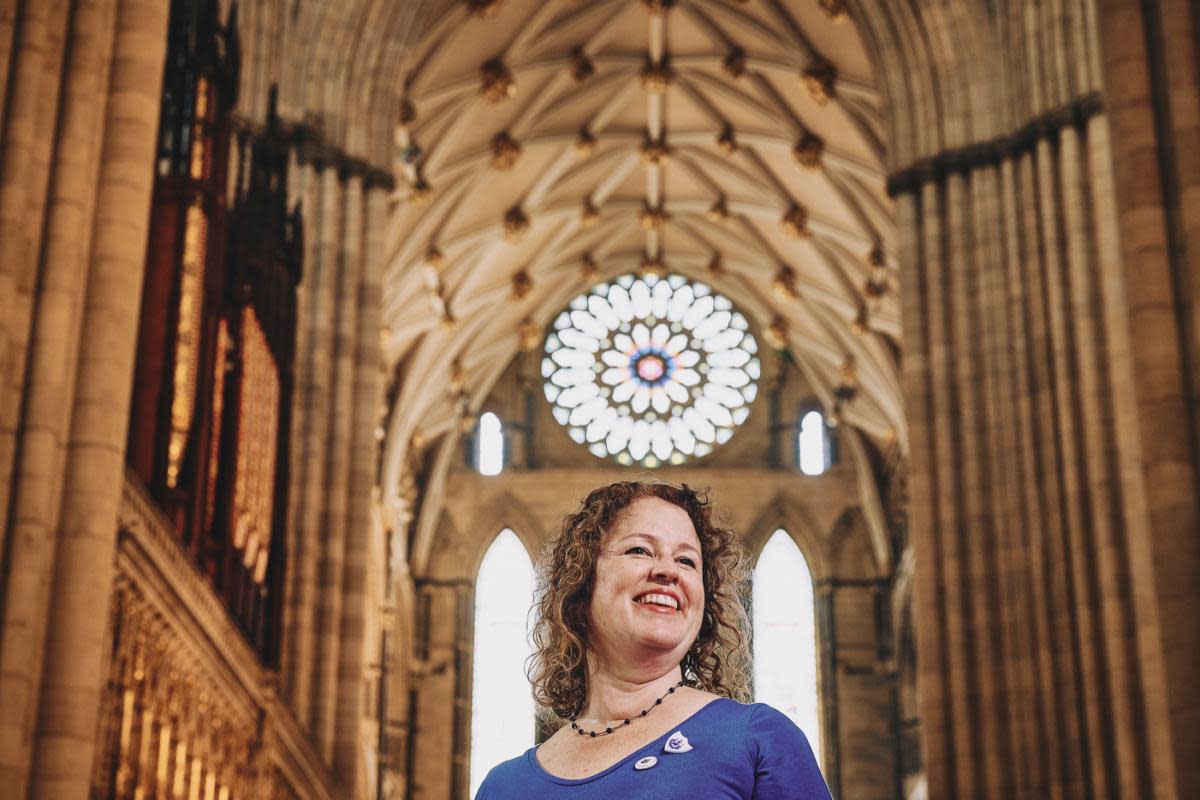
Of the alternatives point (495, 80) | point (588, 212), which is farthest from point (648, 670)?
point (588, 212)

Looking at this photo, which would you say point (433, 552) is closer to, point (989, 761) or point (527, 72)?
point (527, 72)

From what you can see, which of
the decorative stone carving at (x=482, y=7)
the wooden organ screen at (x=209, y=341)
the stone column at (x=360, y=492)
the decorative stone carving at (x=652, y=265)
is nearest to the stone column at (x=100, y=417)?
the wooden organ screen at (x=209, y=341)

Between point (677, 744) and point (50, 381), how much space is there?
5.08m

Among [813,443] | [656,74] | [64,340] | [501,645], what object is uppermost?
[656,74]

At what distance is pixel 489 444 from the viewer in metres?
29.8

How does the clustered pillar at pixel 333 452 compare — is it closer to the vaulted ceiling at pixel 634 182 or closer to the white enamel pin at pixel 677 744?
the vaulted ceiling at pixel 634 182

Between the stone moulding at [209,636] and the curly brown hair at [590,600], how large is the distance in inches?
237

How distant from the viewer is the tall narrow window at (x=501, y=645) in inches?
1143

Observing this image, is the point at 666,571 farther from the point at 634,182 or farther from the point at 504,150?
the point at 634,182

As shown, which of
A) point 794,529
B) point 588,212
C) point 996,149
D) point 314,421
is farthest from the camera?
point 794,529

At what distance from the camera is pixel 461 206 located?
2519cm

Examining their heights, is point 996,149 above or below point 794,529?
above

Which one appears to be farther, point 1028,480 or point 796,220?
point 796,220

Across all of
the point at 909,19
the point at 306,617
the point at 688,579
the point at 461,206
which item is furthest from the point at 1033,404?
the point at 688,579
